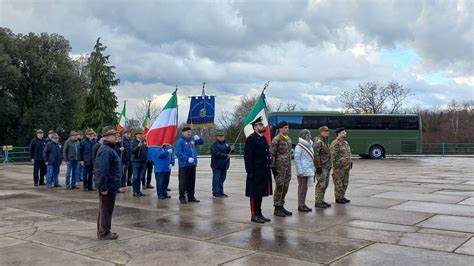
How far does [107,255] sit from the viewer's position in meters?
6.23

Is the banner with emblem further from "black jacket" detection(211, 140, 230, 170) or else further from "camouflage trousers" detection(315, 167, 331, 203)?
"camouflage trousers" detection(315, 167, 331, 203)

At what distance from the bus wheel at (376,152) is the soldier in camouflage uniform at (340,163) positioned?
26.0 m

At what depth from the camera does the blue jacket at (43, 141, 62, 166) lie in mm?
14445

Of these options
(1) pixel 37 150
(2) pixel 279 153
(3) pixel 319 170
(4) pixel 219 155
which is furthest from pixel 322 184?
(1) pixel 37 150

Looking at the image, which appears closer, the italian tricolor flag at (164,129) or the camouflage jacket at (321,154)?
the camouflage jacket at (321,154)

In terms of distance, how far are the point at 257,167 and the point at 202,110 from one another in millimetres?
4657

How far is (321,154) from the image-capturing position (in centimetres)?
1030

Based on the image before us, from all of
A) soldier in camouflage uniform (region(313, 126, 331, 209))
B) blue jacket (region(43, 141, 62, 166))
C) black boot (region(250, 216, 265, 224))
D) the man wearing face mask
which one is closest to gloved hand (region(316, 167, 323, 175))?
soldier in camouflage uniform (region(313, 126, 331, 209))

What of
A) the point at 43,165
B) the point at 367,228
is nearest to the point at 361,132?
the point at 43,165

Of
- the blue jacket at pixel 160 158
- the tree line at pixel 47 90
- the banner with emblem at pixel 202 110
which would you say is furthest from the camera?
the tree line at pixel 47 90

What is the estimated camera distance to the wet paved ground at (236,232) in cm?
603

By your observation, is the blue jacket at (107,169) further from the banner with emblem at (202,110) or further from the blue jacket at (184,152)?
the banner with emblem at (202,110)

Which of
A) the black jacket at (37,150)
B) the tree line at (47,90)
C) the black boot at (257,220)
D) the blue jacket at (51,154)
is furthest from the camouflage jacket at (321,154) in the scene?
the tree line at (47,90)

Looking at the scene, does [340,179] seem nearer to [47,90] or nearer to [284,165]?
[284,165]
